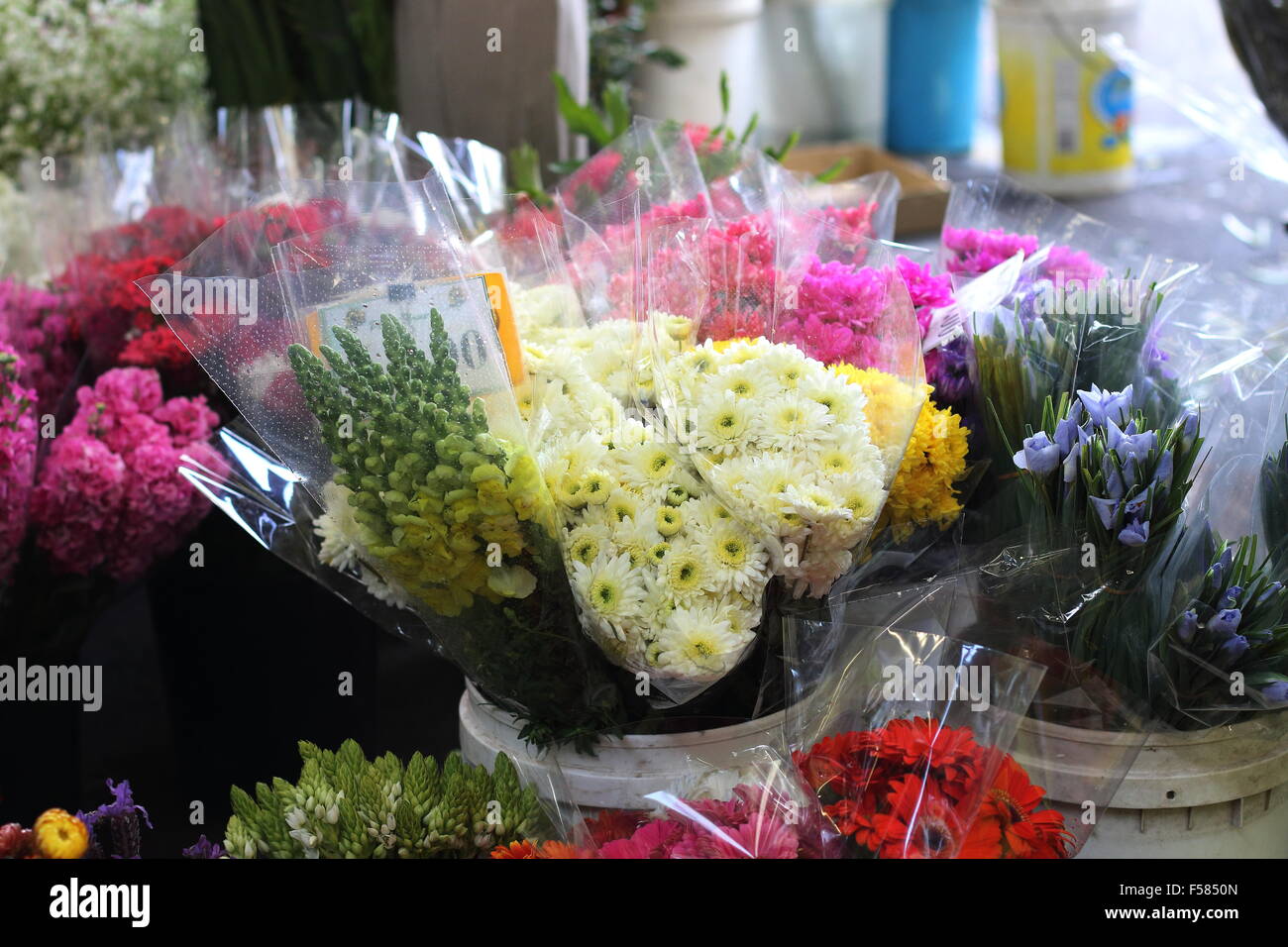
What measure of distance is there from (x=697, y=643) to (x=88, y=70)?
1.81m

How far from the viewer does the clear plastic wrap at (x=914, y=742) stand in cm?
85

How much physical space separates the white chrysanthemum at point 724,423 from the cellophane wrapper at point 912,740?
0.14 m

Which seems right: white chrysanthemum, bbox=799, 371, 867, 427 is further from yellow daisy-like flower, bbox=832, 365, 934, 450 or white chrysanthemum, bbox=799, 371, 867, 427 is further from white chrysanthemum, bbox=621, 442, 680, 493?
white chrysanthemum, bbox=621, 442, 680, 493

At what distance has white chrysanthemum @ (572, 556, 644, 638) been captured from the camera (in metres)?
0.93

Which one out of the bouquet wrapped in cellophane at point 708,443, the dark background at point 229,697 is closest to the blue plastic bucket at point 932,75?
the dark background at point 229,697

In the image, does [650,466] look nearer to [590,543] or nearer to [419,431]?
[590,543]

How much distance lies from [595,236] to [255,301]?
34 cm

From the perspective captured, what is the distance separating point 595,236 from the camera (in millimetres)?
1202

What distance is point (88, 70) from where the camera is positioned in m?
2.20

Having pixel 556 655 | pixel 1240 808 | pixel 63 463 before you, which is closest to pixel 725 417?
pixel 556 655

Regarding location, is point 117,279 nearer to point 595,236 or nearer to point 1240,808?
point 595,236

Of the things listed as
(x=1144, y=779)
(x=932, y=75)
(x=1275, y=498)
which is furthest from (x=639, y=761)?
(x=932, y=75)

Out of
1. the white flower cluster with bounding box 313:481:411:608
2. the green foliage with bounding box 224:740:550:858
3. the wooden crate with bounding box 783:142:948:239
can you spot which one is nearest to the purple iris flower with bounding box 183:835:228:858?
the green foliage with bounding box 224:740:550:858

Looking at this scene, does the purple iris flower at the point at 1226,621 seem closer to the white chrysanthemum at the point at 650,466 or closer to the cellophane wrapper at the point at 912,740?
the cellophane wrapper at the point at 912,740
